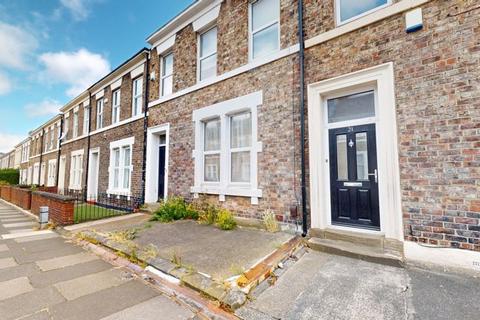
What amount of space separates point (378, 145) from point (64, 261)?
6.00 m

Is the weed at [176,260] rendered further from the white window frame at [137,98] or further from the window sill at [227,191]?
the white window frame at [137,98]

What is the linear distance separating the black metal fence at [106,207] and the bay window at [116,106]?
11.9 feet

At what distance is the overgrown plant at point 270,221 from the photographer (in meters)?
5.17

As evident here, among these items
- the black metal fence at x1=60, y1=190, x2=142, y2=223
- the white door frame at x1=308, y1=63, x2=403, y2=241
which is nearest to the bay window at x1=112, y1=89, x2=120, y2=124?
the black metal fence at x1=60, y1=190, x2=142, y2=223

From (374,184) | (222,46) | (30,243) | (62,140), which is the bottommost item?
(30,243)

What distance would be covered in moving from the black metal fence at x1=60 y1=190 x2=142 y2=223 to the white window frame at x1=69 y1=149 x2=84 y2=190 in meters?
2.40

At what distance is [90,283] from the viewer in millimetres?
3385

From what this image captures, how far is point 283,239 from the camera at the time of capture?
15.0 ft

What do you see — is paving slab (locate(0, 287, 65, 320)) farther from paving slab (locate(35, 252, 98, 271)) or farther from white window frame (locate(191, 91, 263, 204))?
white window frame (locate(191, 91, 263, 204))

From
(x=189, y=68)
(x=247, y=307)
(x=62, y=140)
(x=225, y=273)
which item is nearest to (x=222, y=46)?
(x=189, y=68)

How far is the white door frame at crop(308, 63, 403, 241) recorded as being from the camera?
4.01 meters

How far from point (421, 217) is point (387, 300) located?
5.61ft

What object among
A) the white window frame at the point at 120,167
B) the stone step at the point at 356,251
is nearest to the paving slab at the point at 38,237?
the white window frame at the point at 120,167

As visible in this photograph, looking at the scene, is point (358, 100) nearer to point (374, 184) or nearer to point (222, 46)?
point (374, 184)
